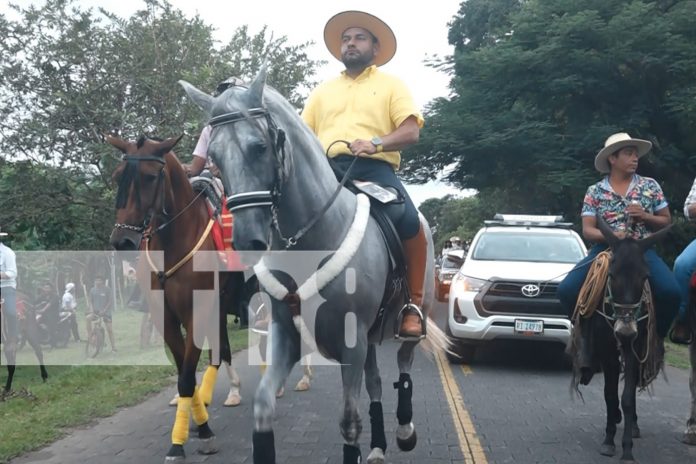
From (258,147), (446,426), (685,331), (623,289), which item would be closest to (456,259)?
(446,426)

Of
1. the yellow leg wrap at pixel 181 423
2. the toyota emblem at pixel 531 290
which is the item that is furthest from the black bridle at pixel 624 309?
the toyota emblem at pixel 531 290

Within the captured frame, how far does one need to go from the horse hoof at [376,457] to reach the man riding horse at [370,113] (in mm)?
946

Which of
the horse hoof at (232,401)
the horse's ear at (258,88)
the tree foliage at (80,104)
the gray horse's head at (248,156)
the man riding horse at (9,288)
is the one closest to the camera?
the gray horse's head at (248,156)

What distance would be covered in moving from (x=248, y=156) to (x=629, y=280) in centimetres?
383

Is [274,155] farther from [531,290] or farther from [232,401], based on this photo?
[531,290]

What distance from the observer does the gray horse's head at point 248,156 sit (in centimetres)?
351

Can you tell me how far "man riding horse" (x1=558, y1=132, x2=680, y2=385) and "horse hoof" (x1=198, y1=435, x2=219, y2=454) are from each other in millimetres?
3327

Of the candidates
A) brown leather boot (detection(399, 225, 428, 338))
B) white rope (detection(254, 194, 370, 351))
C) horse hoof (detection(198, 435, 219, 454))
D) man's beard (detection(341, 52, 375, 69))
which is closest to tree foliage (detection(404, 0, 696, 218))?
brown leather boot (detection(399, 225, 428, 338))

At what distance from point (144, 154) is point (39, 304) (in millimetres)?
13458

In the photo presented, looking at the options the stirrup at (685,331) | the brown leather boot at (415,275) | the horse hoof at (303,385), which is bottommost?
the horse hoof at (303,385)

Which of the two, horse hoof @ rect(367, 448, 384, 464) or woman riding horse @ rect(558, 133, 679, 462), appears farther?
woman riding horse @ rect(558, 133, 679, 462)

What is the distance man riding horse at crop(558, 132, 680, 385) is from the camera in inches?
244

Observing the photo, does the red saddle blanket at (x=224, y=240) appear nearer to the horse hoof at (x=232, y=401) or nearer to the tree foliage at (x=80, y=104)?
the horse hoof at (x=232, y=401)

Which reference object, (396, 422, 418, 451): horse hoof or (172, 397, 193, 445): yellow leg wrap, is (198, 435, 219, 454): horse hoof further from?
(396, 422, 418, 451): horse hoof
